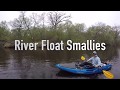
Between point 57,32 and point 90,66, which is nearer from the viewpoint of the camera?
point 90,66

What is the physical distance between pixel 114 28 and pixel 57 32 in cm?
532

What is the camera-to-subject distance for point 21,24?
17125mm

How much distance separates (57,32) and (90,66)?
950cm

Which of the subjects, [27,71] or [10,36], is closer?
[27,71]

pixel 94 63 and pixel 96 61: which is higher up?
pixel 96 61

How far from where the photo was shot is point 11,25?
16.2 metres

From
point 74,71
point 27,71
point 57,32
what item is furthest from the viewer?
point 57,32

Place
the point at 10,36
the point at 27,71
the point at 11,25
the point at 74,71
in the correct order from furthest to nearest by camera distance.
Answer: the point at 10,36
the point at 11,25
the point at 27,71
the point at 74,71
